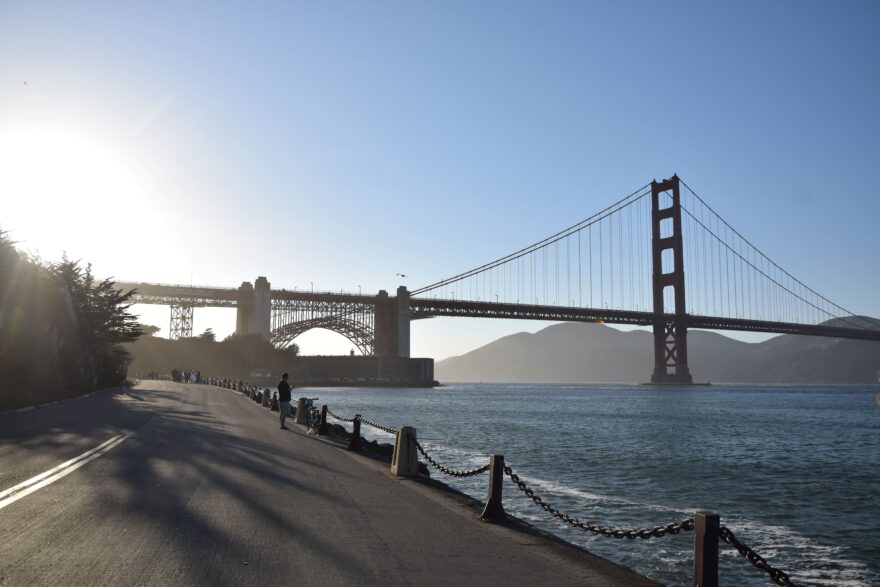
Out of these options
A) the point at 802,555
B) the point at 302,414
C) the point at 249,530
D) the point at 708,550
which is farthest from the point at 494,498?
the point at 302,414

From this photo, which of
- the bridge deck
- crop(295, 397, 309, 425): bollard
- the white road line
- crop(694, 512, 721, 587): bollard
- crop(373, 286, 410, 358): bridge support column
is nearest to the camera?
crop(694, 512, 721, 587): bollard

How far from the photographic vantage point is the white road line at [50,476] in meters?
11.4

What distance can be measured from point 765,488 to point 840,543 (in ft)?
24.6

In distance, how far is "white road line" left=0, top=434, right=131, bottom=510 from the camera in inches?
448

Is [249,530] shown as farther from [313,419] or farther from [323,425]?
[313,419]

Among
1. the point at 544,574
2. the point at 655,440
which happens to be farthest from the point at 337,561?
the point at 655,440

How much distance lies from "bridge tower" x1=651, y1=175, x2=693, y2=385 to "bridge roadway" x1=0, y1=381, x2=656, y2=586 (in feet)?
380

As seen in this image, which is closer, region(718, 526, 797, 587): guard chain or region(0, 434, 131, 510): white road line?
region(718, 526, 797, 587): guard chain

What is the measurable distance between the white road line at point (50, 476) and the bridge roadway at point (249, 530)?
0.20 meters

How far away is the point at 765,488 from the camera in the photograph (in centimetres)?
2245

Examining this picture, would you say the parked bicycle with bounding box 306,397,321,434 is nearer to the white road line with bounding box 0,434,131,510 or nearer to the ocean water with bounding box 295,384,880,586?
the ocean water with bounding box 295,384,880,586

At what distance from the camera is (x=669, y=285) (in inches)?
5064

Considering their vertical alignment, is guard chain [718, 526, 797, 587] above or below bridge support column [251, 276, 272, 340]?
below

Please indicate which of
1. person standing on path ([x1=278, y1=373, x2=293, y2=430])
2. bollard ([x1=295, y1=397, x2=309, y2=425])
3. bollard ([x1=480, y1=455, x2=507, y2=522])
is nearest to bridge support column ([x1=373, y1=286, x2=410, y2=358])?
bollard ([x1=295, y1=397, x2=309, y2=425])
